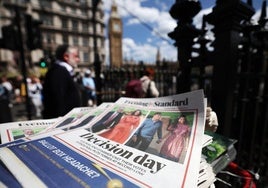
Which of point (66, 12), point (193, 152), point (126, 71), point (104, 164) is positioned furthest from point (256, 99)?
point (66, 12)

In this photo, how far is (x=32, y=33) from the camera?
409 cm

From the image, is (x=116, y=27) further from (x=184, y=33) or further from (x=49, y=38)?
(x=184, y=33)

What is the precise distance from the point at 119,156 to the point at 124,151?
3 cm

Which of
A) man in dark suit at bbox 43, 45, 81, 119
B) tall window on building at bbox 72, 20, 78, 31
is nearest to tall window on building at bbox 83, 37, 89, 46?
tall window on building at bbox 72, 20, 78, 31

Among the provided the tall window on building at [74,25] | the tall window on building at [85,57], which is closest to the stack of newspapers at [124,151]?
the tall window on building at [85,57]

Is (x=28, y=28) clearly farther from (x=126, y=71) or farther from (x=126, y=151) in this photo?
(x=126, y=151)

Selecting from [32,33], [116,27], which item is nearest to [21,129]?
[32,33]

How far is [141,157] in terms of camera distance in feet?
1.62

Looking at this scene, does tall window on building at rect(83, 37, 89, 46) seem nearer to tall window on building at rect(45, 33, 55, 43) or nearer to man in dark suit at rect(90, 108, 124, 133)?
tall window on building at rect(45, 33, 55, 43)

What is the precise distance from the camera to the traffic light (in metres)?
4.00

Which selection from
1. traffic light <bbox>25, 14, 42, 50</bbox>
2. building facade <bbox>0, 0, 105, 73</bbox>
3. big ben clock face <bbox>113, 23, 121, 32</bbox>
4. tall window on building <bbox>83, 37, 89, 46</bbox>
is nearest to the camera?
traffic light <bbox>25, 14, 42, 50</bbox>

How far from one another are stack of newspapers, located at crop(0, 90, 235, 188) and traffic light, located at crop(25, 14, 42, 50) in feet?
13.3

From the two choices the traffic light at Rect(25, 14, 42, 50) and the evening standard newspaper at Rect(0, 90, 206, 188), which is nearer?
the evening standard newspaper at Rect(0, 90, 206, 188)

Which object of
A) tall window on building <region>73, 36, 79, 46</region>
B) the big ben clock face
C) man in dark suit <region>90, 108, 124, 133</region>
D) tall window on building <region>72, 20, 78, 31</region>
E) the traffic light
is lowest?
man in dark suit <region>90, 108, 124, 133</region>
